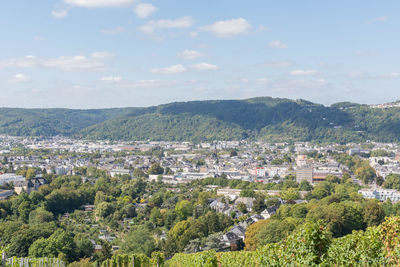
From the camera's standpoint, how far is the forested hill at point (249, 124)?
484ft

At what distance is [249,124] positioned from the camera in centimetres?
18025

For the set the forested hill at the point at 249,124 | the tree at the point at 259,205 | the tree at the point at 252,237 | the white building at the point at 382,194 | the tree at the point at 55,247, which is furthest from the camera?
the forested hill at the point at 249,124

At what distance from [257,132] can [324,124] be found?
26026 millimetres

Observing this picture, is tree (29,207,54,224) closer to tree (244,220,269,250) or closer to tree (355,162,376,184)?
tree (244,220,269,250)

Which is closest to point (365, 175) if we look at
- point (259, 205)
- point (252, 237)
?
point (259, 205)

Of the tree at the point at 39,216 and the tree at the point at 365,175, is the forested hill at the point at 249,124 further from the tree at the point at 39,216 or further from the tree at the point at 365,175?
the tree at the point at 39,216

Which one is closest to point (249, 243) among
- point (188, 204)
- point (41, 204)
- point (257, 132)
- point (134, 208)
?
point (188, 204)

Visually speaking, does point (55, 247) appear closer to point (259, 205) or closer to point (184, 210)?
point (184, 210)

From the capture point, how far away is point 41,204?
1620 inches

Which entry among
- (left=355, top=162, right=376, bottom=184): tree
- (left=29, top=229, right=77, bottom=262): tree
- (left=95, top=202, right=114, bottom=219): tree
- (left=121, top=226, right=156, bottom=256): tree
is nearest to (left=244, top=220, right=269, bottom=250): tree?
(left=121, top=226, right=156, bottom=256): tree

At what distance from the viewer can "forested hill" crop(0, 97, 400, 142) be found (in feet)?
484

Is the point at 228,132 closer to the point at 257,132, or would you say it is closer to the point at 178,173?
the point at 257,132

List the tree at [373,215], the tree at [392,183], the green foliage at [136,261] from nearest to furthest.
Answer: the green foliage at [136,261] → the tree at [373,215] → the tree at [392,183]

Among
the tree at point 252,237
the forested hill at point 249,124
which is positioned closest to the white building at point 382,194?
the tree at point 252,237
